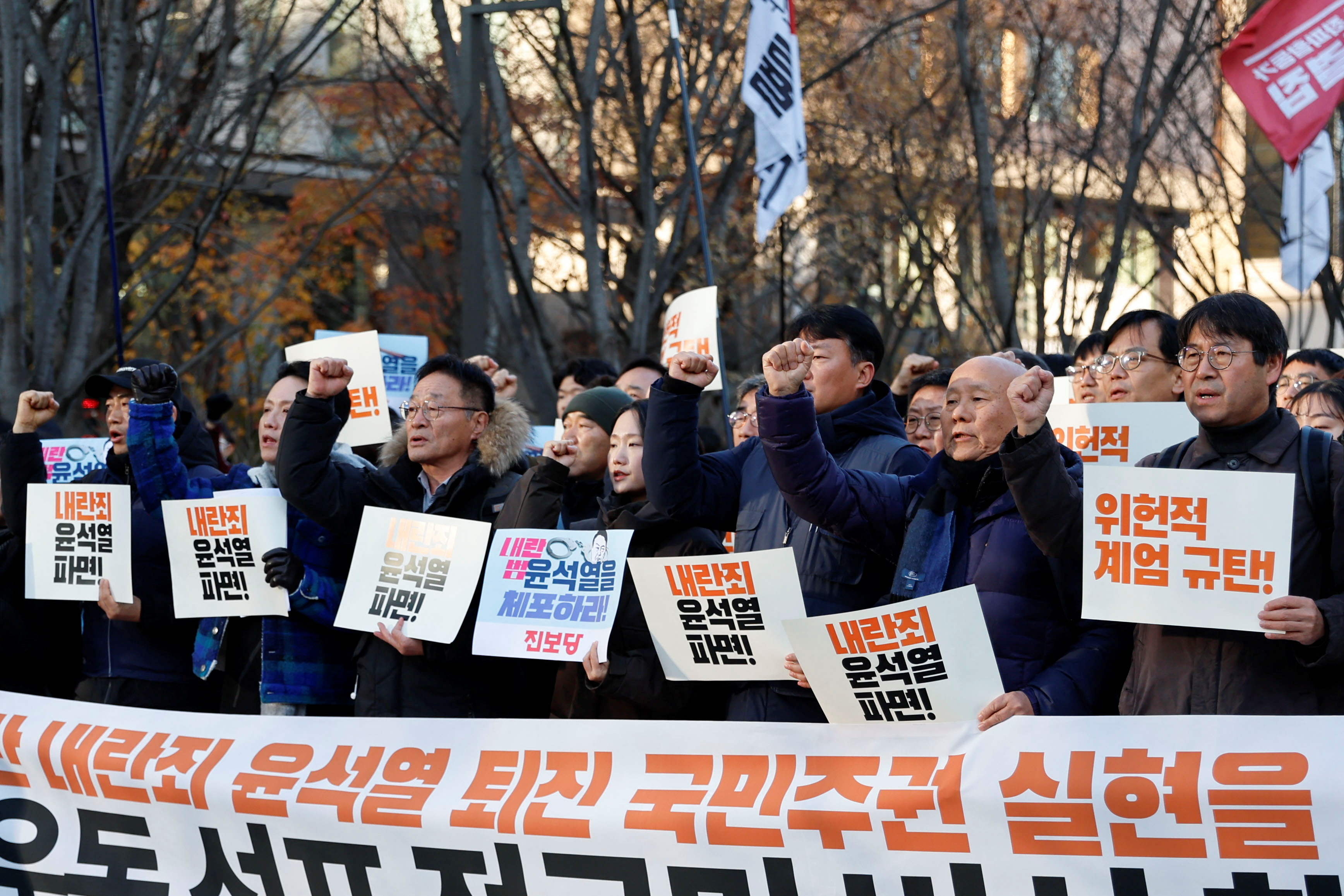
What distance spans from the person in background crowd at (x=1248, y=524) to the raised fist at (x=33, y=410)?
3.71 m

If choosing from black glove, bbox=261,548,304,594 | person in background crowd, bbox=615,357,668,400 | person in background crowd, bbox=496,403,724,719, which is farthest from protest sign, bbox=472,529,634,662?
person in background crowd, bbox=615,357,668,400

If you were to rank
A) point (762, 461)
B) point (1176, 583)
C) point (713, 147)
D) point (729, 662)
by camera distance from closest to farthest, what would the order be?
point (1176, 583) < point (729, 662) < point (762, 461) < point (713, 147)

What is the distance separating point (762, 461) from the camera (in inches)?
177

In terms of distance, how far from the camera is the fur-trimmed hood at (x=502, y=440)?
5.07 metres

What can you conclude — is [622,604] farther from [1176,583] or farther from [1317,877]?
[1317,877]

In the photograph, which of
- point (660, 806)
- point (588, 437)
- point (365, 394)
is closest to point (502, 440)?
point (588, 437)

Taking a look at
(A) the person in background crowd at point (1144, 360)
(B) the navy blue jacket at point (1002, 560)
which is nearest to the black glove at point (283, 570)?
(B) the navy blue jacket at point (1002, 560)

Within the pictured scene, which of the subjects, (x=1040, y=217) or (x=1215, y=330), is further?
(x=1040, y=217)

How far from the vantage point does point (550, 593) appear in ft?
14.8

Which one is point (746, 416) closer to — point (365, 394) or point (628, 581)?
point (628, 581)

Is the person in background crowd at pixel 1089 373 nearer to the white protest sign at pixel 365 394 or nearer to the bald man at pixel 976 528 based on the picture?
the bald man at pixel 976 528

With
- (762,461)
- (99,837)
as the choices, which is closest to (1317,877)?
(762,461)

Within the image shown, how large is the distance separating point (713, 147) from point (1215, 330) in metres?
7.38

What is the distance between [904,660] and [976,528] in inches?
18.0
